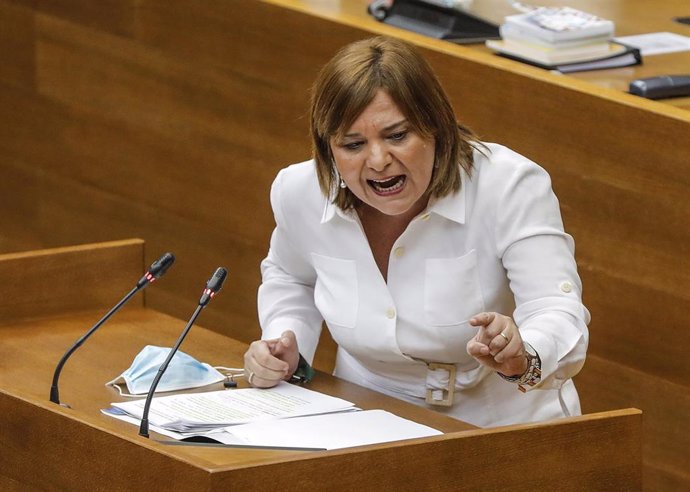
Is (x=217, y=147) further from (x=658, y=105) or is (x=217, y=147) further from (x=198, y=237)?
(x=658, y=105)

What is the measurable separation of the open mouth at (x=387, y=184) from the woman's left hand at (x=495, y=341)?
1.18 ft

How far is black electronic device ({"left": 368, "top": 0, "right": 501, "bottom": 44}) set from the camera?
3.95m

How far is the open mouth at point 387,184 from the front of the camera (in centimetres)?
267

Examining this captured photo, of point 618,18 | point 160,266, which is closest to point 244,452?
point 160,266

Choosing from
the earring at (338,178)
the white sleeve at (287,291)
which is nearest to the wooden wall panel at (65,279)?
the white sleeve at (287,291)

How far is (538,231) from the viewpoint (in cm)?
266

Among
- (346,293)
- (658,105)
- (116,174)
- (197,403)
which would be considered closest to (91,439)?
(197,403)

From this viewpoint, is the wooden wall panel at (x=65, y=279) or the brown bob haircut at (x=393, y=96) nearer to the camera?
the brown bob haircut at (x=393, y=96)

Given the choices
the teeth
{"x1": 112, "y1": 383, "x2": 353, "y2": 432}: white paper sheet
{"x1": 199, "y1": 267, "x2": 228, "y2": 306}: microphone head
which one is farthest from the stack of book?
{"x1": 199, "y1": 267, "x2": 228, "y2": 306}: microphone head

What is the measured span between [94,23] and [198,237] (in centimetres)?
71

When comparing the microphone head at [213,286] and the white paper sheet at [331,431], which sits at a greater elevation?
the microphone head at [213,286]

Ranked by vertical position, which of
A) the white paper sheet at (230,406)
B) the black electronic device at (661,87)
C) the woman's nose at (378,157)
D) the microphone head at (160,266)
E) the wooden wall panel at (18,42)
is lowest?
the white paper sheet at (230,406)

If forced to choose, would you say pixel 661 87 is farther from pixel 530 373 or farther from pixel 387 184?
pixel 530 373

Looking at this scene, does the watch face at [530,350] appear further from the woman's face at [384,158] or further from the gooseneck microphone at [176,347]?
the gooseneck microphone at [176,347]
